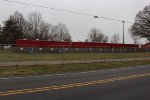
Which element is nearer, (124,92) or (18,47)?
(124,92)

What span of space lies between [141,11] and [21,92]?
8854 cm

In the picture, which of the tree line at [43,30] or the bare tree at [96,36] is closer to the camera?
the tree line at [43,30]

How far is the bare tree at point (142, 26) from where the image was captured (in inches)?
3691

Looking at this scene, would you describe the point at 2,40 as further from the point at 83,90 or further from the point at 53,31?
the point at 83,90

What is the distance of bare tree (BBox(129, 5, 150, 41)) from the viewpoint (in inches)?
3691

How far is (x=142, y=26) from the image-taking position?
94.3 meters

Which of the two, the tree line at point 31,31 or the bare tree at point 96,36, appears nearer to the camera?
the tree line at point 31,31

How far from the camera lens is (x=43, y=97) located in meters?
10.8

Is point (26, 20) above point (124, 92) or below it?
above

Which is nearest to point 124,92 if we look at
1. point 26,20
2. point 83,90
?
point 83,90

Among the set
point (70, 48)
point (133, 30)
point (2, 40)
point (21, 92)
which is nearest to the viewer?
point (21, 92)

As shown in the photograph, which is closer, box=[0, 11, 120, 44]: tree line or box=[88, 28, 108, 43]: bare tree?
box=[0, 11, 120, 44]: tree line

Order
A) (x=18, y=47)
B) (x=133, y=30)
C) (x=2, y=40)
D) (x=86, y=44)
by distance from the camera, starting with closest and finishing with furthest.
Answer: (x=18, y=47), (x=86, y=44), (x=2, y=40), (x=133, y=30)

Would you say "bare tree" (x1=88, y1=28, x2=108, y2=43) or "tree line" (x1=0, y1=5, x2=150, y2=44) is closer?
"tree line" (x1=0, y1=5, x2=150, y2=44)
